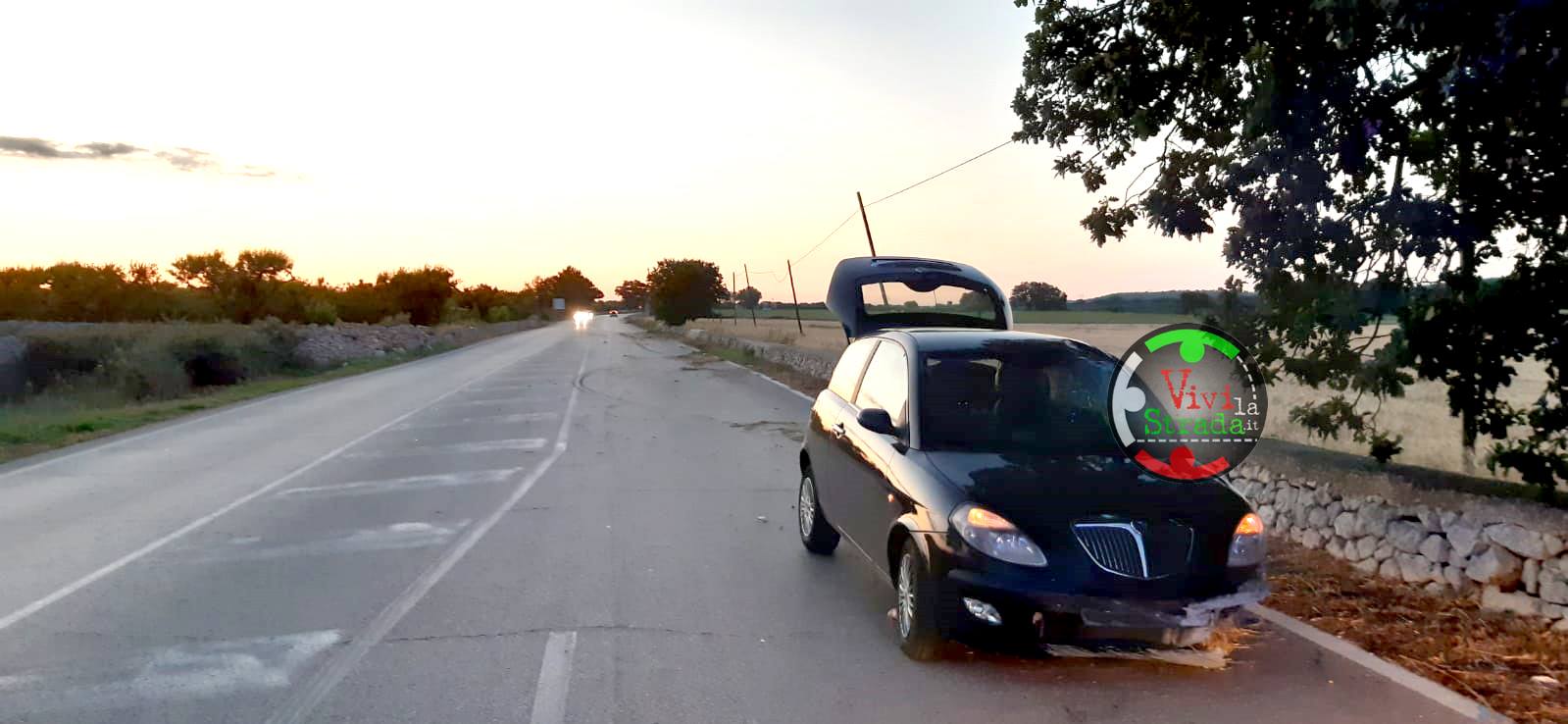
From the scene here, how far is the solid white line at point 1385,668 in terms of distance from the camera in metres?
4.41

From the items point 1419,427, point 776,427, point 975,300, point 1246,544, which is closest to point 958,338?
point 1246,544

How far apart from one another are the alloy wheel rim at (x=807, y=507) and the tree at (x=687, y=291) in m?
64.8

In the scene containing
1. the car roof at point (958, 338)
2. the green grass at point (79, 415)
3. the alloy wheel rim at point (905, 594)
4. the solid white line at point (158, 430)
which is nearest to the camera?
the alloy wheel rim at point (905, 594)

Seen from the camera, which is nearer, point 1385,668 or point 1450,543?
point 1385,668

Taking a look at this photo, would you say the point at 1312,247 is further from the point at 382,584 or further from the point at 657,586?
the point at 382,584

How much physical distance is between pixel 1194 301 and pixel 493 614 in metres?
5.77

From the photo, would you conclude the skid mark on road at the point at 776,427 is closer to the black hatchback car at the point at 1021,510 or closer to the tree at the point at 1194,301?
the tree at the point at 1194,301

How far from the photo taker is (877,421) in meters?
5.68

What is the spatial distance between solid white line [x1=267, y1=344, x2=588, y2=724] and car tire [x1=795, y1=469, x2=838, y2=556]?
8.21ft

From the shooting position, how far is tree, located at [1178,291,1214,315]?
8.15 meters

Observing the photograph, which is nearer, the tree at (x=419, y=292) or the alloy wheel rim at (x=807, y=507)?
the alloy wheel rim at (x=807, y=507)

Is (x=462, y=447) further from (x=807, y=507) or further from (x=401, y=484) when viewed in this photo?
(x=807, y=507)

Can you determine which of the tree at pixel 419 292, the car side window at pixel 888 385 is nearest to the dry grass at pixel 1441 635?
the car side window at pixel 888 385

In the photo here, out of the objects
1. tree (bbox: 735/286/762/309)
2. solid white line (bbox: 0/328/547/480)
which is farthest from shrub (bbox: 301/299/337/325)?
solid white line (bbox: 0/328/547/480)
